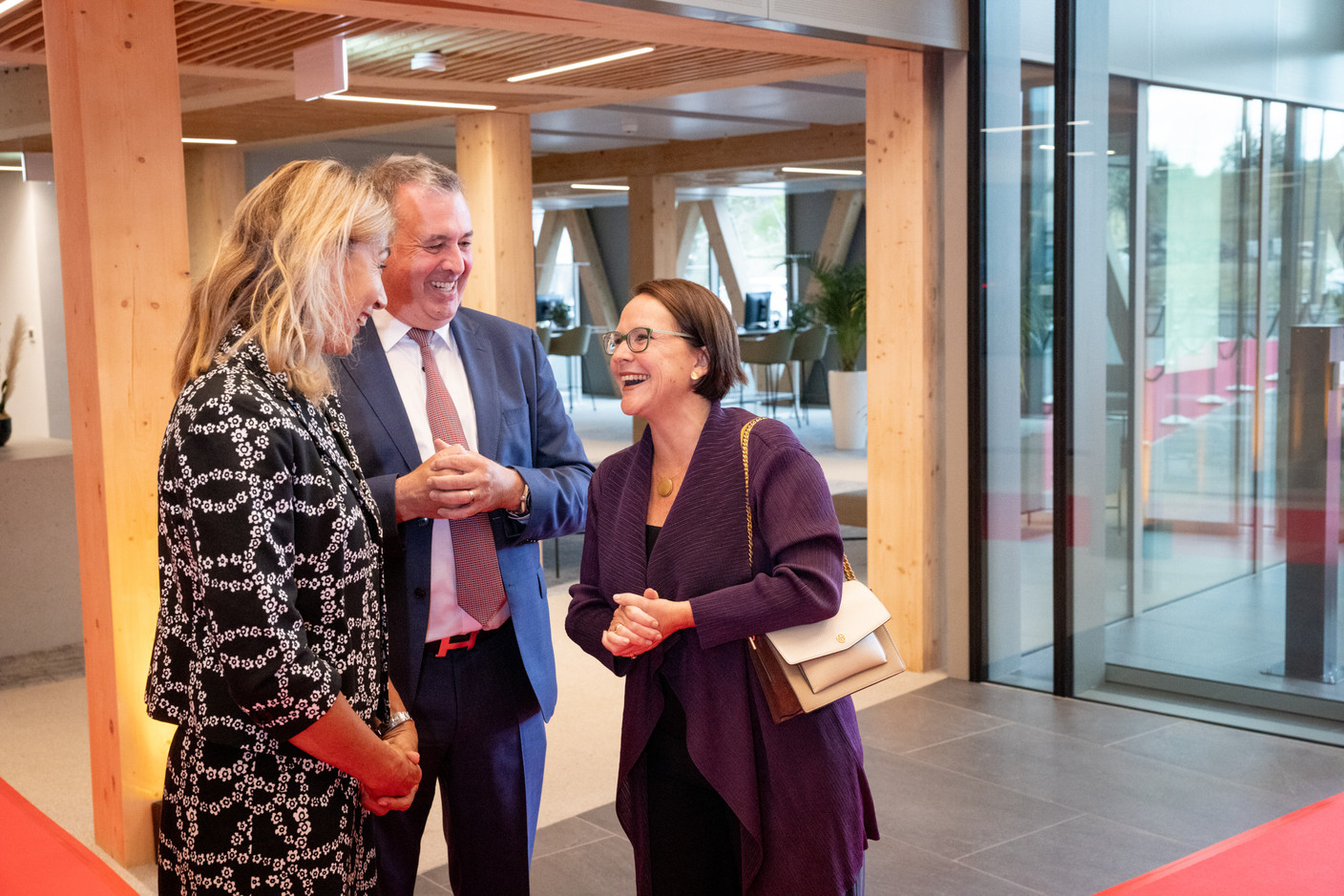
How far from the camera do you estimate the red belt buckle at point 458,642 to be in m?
2.31

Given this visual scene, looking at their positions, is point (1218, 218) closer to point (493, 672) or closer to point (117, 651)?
point (493, 672)

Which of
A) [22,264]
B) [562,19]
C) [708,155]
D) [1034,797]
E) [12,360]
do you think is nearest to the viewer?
[1034,797]

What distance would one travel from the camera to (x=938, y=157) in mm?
5316

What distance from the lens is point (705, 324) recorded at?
7.55ft

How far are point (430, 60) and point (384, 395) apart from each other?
345 centimetres

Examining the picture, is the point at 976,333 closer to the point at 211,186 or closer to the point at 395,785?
the point at 395,785

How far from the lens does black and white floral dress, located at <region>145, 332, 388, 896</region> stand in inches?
61.6

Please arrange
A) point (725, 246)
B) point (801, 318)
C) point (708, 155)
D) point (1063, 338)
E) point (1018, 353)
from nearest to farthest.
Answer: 1. point (1063, 338)
2. point (1018, 353)
3. point (708, 155)
4. point (801, 318)
5. point (725, 246)

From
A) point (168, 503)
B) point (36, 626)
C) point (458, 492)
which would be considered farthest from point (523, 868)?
point (36, 626)

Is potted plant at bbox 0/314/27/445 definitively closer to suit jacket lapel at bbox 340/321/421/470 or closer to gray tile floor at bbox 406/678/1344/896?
gray tile floor at bbox 406/678/1344/896

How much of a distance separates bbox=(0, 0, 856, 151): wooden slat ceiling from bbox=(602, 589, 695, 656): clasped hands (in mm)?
2797

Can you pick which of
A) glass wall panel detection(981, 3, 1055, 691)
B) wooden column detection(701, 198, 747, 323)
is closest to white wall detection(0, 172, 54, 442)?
glass wall panel detection(981, 3, 1055, 691)

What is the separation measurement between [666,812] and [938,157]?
12.4ft

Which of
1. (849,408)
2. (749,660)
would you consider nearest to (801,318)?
(849,408)
